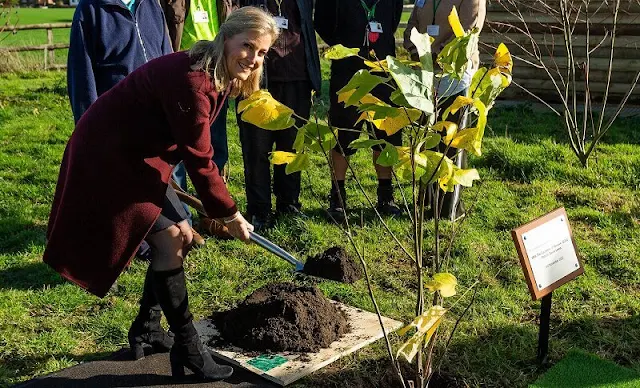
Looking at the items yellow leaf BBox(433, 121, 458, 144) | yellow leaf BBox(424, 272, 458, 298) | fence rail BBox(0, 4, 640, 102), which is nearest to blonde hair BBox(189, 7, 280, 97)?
yellow leaf BBox(433, 121, 458, 144)

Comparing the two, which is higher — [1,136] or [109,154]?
[109,154]

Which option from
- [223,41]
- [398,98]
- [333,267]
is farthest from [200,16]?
[398,98]

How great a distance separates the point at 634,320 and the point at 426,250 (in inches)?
54.0

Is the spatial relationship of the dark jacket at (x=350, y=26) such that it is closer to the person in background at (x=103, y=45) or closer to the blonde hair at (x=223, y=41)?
the person in background at (x=103, y=45)

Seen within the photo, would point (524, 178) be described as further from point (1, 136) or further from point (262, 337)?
point (1, 136)

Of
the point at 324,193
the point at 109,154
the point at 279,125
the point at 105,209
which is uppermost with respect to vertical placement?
the point at 279,125

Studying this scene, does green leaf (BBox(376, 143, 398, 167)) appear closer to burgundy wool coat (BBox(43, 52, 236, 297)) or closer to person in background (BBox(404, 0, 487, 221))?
burgundy wool coat (BBox(43, 52, 236, 297))

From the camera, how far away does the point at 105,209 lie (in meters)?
2.93

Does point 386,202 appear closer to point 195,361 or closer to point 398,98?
point 195,361

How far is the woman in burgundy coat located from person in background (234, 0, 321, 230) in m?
1.94

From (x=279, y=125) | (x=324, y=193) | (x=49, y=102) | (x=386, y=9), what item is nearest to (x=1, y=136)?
(x=49, y=102)

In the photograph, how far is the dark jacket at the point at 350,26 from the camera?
5156 mm

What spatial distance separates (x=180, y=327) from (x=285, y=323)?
1.97 ft

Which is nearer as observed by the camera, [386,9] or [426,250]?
[426,250]
